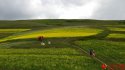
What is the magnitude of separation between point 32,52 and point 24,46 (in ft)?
31.4

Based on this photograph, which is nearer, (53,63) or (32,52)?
(53,63)

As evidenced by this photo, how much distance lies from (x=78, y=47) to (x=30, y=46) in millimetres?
14498

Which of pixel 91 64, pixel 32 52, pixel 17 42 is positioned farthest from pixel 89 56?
pixel 17 42

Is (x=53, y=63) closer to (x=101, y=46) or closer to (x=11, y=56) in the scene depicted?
(x=11, y=56)

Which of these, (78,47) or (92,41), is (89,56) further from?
(92,41)

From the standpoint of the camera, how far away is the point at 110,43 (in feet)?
362

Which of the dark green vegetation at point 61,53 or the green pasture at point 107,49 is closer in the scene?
the dark green vegetation at point 61,53

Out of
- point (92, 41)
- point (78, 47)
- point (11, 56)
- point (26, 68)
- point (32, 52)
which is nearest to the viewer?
point (26, 68)

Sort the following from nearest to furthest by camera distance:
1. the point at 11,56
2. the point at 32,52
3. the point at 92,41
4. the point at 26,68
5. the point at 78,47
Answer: the point at 26,68
the point at 11,56
the point at 32,52
the point at 78,47
the point at 92,41

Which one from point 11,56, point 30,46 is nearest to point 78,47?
point 30,46

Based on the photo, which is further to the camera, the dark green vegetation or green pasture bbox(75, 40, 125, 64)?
green pasture bbox(75, 40, 125, 64)

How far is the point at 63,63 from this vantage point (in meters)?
86.9

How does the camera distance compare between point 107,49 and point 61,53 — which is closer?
point 61,53

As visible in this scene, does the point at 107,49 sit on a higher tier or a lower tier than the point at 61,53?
higher
